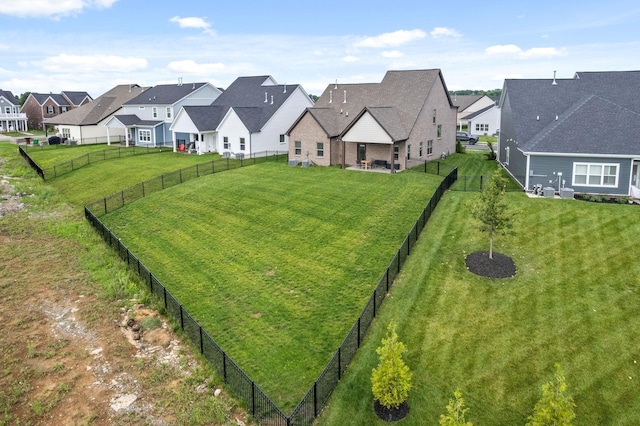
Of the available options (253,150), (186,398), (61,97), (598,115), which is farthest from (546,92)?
(61,97)

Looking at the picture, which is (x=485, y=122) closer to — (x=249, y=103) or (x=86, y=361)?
(x=249, y=103)

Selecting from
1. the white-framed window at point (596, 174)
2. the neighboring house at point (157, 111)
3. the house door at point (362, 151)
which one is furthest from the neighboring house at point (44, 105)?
the white-framed window at point (596, 174)

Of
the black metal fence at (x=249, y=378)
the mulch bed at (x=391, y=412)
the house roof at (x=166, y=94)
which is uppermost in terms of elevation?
the house roof at (x=166, y=94)

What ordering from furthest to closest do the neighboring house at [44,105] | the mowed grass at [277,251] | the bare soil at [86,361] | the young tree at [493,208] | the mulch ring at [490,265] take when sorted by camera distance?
the neighboring house at [44,105], the young tree at [493,208], the mulch ring at [490,265], the mowed grass at [277,251], the bare soil at [86,361]

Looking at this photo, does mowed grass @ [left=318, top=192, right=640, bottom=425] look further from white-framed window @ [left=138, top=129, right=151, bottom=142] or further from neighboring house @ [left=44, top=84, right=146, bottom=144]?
neighboring house @ [left=44, top=84, right=146, bottom=144]

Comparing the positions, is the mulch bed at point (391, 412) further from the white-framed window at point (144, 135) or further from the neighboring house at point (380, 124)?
the white-framed window at point (144, 135)

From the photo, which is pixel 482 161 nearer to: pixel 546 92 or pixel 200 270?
pixel 546 92

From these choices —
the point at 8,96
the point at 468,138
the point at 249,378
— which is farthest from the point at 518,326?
the point at 8,96
